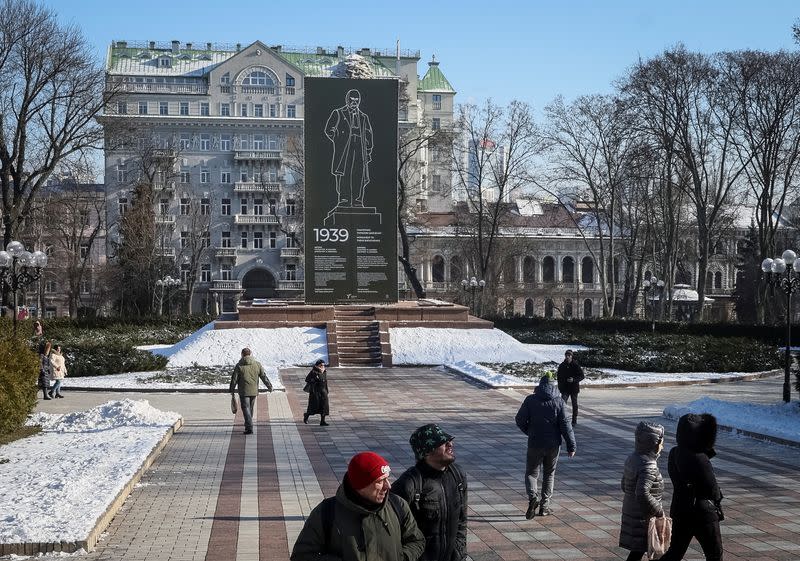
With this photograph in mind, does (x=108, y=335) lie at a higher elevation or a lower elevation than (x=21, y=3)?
lower

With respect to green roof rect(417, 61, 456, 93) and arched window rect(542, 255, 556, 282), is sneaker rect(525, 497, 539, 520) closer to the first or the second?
arched window rect(542, 255, 556, 282)

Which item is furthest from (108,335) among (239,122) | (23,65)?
(239,122)

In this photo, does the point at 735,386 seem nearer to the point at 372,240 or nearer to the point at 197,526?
the point at 372,240

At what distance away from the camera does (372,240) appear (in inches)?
1446

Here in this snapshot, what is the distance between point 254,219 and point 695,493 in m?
77.2

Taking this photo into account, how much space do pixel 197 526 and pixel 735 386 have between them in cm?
2196

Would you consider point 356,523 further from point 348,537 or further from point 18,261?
point 18,261

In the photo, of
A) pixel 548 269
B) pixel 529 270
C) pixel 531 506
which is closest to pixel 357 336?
pixel 531 506

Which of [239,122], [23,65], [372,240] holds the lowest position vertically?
[372,240]

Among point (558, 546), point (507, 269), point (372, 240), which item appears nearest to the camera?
point (558, 546)

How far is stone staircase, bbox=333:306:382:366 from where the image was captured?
3447 centimetres

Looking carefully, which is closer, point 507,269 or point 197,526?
point 197,526

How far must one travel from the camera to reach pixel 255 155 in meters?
82.8

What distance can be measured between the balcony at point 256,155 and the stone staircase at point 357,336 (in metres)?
47.5
